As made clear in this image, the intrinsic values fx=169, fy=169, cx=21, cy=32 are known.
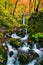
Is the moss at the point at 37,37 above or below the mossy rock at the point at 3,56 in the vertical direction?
above

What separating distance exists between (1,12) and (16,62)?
11.8m

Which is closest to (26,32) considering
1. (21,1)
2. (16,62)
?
(16,62)

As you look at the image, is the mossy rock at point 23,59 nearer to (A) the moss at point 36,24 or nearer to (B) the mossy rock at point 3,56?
(B) the mossy rock at point 3,56

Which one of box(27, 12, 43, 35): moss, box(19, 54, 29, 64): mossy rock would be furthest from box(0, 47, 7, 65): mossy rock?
box(27, 12, 43, 35): moss

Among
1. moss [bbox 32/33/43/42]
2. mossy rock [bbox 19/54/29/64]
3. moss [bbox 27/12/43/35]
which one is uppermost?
moss [bbox 27/12/43/35]

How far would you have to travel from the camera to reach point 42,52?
1228cm

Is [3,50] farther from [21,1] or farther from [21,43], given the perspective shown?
[21,1]

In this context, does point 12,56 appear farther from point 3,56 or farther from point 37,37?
point 37,37

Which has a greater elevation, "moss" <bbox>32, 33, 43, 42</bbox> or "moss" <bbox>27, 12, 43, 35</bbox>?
"moss" <bbox>27, 12, 43, 35</bbox>

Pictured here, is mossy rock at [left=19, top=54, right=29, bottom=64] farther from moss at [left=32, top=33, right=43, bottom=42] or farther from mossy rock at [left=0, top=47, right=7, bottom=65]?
moss at [left=32, top=33, right=43, bottom=42]

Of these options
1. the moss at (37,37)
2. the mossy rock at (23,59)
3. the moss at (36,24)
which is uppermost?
the moss at (36,24)

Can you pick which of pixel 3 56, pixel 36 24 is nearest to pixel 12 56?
pixel 3 56

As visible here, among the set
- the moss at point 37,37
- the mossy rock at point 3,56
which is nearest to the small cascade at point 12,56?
the mossy rock at point 3,56

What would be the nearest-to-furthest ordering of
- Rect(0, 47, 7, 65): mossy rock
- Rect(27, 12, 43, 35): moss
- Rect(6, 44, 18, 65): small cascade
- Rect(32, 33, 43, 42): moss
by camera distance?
1. Rect(0, 47, 7, 65): mossy rock
2. Rect(6, 44, 18, 65): small cascade
3. Rect(32, 33, 43, 42): moss
4. Rect(27, 12, 43, 35): moss
